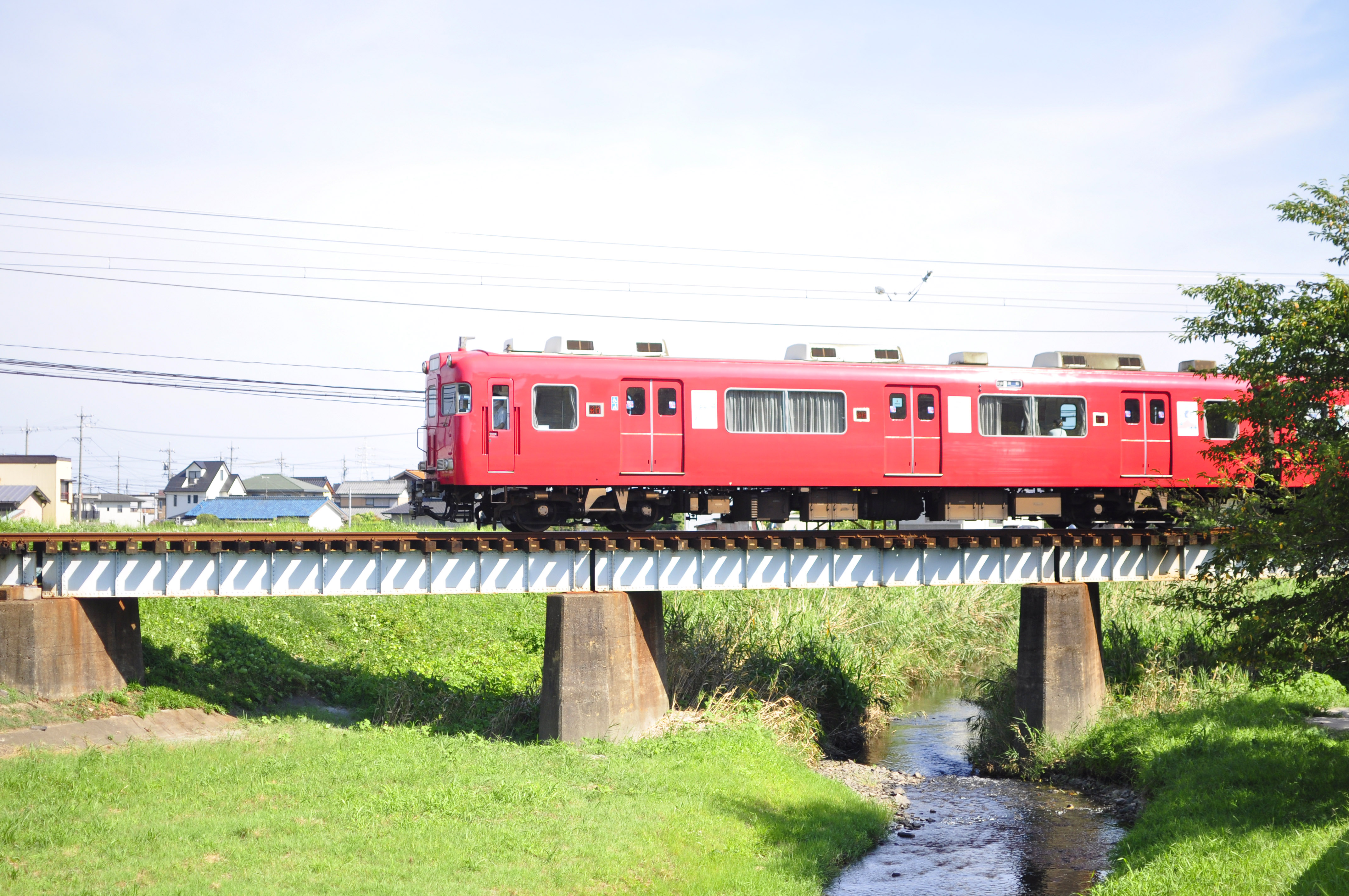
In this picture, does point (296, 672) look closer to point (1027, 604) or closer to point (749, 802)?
point (749, 802)

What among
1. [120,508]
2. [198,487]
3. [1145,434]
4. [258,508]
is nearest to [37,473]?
[258,508]

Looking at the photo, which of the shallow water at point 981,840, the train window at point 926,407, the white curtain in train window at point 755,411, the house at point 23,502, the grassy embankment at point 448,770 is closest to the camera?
the grassy embankment at point 448,770

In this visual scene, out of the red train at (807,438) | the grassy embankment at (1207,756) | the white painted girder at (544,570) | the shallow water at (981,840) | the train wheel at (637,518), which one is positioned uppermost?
the red train at (807,438)

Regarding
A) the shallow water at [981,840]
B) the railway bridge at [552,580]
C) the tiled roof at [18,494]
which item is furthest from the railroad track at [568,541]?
the tiled roof at [18,494]

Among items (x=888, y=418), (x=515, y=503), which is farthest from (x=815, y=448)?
(x=515, y=503)

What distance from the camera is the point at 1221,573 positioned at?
16281mm

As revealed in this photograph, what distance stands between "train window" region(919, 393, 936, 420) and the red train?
0.03 m

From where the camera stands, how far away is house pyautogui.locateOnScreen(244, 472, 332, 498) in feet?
299

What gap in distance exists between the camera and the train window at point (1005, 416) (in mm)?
22203

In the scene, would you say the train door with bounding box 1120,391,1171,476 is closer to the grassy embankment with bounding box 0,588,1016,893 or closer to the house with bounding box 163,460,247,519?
the grassy embankment with bounding box 0,588,1016,893

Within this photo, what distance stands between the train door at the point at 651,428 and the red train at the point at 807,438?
0.09ft

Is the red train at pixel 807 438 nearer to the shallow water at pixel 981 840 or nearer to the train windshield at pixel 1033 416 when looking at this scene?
the train windshield at pixel 1033 416

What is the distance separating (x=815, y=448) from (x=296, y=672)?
12.6 meters

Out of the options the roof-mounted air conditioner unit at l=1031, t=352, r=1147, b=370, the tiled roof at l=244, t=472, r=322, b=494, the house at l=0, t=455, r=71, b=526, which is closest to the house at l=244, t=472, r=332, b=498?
the tiled roof at l=244, t=472, r=322, b=494
